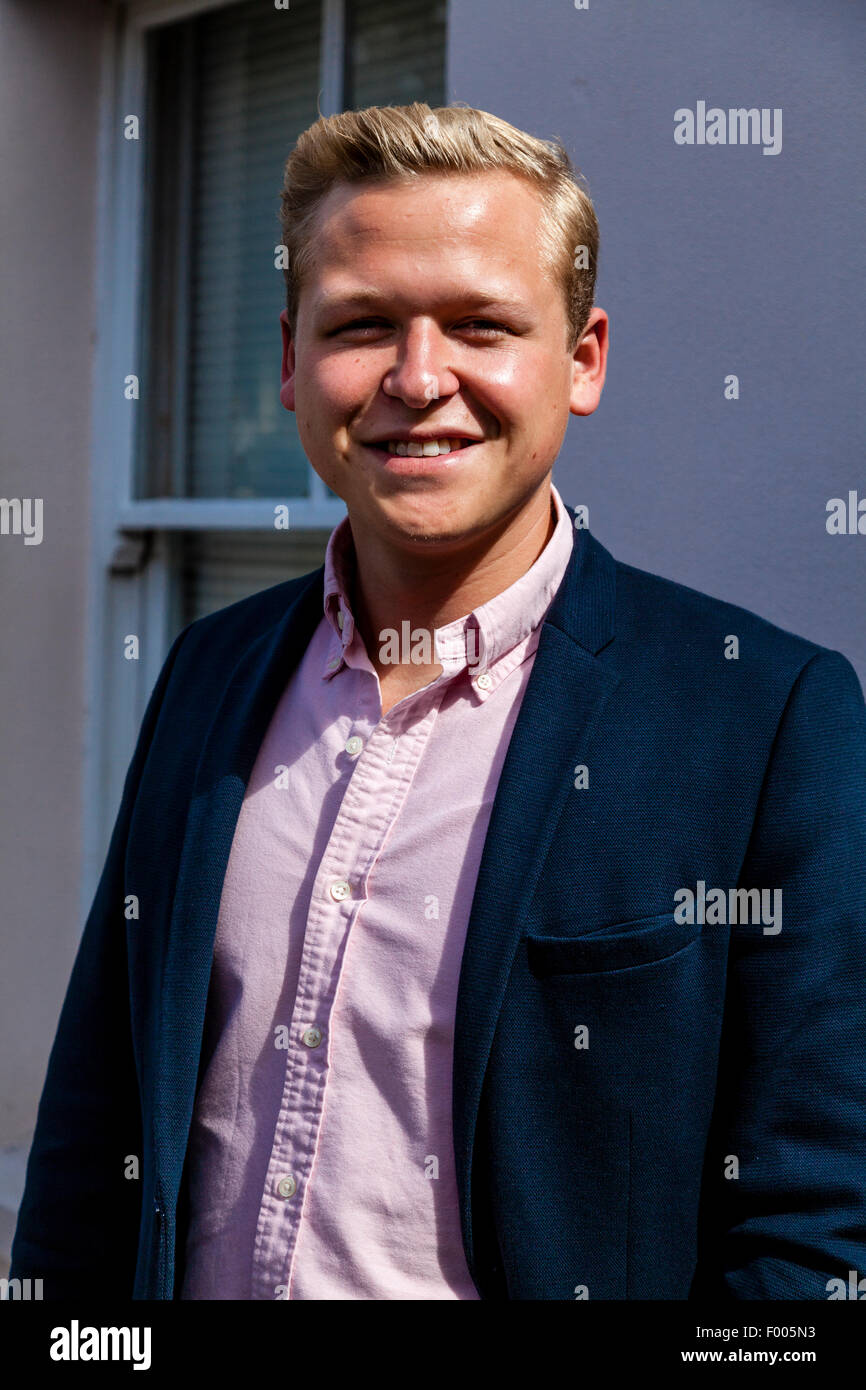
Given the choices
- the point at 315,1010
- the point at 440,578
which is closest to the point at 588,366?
the point at 440,578

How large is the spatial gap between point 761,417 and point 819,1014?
1.06m

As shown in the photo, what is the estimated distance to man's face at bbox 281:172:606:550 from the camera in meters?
1.46

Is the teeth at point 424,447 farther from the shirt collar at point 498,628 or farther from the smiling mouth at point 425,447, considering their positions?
the shirt collar at point 498,628

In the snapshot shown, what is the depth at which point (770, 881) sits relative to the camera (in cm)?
134

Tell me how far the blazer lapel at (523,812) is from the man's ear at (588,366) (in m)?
0.24

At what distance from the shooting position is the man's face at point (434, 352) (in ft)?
4.79

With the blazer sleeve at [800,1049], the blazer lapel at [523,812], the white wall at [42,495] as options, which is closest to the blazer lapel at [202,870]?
the blazer lapel at [523,812]

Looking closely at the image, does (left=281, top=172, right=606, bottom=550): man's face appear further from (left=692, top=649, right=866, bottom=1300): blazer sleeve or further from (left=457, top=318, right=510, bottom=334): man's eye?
(left=692, top=649, right=866, bottom=1300): blazer sleeve

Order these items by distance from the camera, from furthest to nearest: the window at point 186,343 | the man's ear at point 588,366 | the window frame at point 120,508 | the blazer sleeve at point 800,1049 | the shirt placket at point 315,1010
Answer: the window frame at point 120,508, the window at point 186,343, the man's ear at point 588,366, the shirt placket at point 315,1010, the blazer sleeve at point 800,1049

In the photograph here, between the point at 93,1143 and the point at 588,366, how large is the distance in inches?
48.9

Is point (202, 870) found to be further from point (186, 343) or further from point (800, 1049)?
point (186, 343)

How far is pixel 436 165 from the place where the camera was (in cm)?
148
